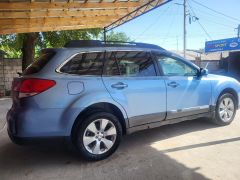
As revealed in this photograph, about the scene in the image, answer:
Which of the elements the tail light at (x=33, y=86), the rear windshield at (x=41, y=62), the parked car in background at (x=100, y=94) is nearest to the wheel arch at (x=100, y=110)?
the parked car in background at (x=100, y=94)

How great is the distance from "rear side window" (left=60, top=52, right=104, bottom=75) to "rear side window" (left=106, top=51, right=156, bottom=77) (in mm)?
156

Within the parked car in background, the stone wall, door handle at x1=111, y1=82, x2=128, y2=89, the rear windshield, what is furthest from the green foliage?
door handle at x1=111, y1=82, x2=128, y2=89

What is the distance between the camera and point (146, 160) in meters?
4.37

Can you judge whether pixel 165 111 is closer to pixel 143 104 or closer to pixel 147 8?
pixel 143 104

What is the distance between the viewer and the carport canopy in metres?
8.95

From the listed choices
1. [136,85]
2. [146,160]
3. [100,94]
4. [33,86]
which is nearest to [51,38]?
[136,85]

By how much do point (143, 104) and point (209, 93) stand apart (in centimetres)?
170

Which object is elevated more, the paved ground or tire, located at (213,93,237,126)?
tire, located at (213,93,237,126)

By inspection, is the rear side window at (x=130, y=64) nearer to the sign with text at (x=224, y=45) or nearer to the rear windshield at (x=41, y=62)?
the rear windshield at (x=41, y=62)

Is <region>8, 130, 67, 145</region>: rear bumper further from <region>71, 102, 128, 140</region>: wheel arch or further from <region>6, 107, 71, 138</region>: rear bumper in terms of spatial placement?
<region>71, 102, 128, 140</region>: wheel arch

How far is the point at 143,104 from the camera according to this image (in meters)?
4.89

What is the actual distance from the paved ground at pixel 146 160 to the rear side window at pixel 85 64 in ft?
4.43

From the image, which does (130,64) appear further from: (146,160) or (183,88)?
(146,160)

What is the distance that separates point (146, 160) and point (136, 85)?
3.97 ft
